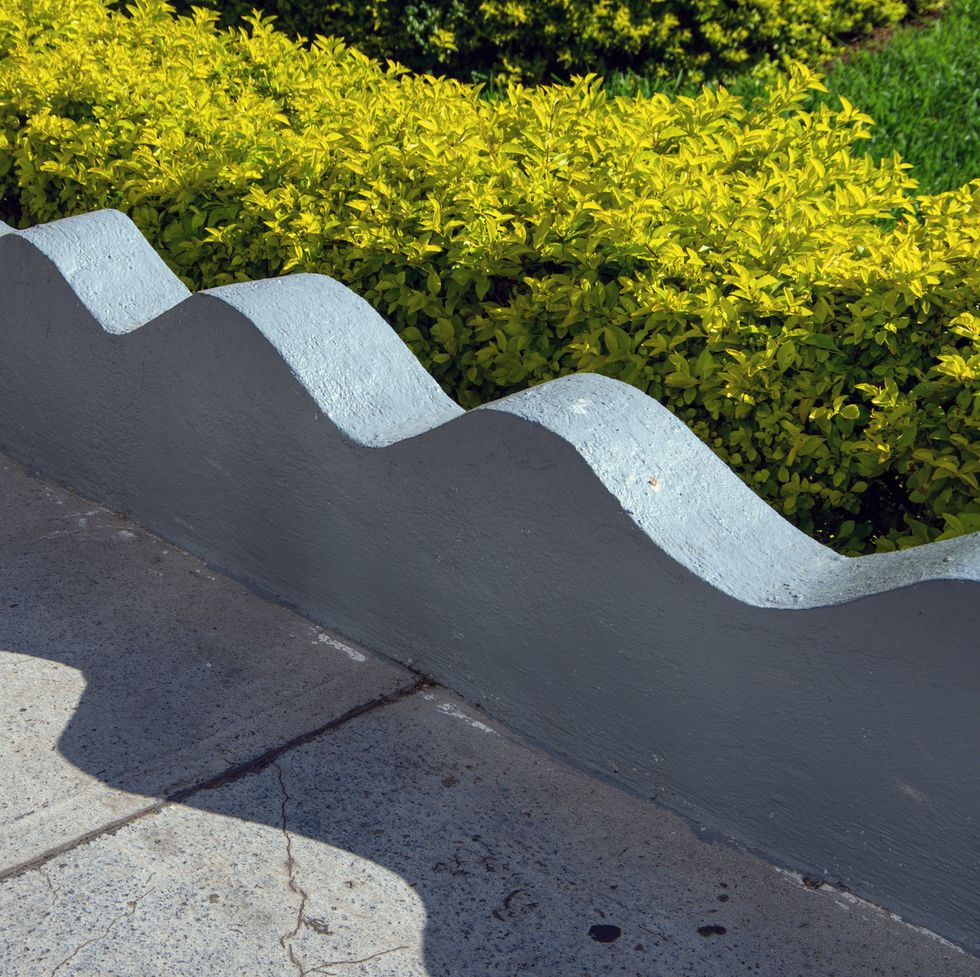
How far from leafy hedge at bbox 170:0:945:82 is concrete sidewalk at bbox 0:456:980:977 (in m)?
4.55

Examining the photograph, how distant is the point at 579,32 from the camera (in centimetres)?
698

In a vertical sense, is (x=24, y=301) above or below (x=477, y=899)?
above

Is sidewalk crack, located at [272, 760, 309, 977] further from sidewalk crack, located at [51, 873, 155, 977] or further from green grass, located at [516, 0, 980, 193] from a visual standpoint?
green grass, located at [516, 0, 980, 193]

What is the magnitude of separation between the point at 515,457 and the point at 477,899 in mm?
950

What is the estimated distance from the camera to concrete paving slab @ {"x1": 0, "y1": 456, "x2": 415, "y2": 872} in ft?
9.46

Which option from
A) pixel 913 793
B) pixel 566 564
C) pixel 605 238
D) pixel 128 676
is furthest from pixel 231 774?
pixel 605 238

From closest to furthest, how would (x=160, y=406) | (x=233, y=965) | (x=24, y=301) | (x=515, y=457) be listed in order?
1. (x=233, y=965)
2. (x=515, y=457)
3. (x=160, y=406)
4. (x=24, y=301)

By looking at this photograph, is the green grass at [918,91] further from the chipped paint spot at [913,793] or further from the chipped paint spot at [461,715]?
the chipped paint spot at [913,793]

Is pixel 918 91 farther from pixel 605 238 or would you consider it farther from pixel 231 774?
pixel 231 774

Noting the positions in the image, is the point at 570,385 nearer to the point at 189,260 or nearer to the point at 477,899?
the point at 477,899

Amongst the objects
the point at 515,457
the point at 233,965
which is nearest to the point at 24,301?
the point at 515,457

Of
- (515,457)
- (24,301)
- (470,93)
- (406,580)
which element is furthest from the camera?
(470,93)

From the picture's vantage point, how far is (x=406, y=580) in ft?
10.9

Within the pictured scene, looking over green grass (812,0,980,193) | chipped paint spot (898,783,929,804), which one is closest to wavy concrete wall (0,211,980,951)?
chipped paint spot (898,783,929,804)
